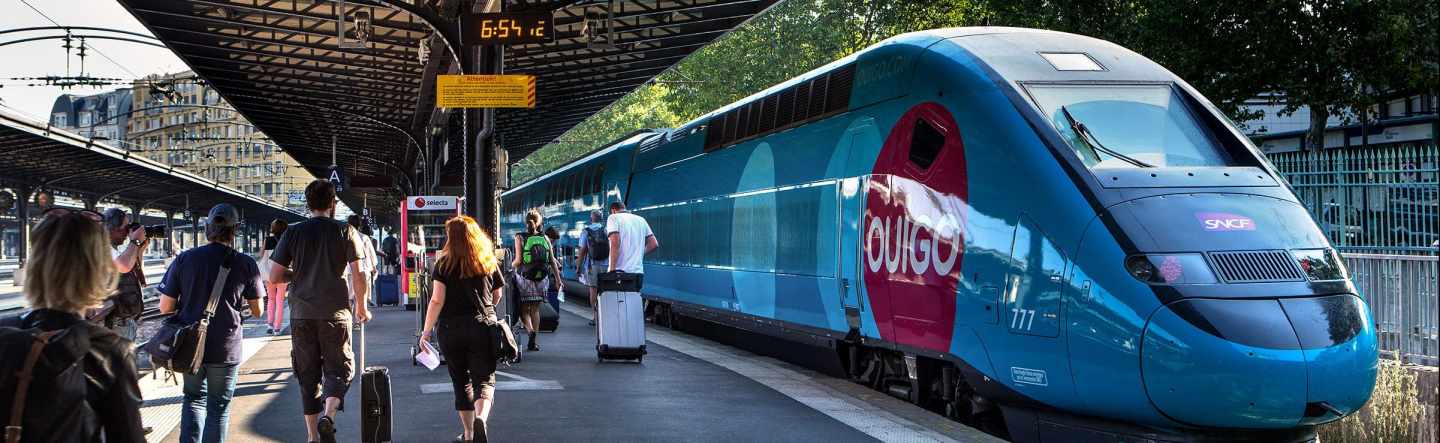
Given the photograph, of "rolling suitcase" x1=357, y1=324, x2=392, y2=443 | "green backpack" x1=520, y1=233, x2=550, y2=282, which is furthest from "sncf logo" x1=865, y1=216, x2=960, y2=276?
"green backpack" x1=520, y1=233, x2=550, y2=282

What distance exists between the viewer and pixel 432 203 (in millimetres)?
23688

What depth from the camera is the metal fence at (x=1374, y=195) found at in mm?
10891

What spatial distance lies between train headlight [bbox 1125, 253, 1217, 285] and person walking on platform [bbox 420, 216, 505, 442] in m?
3.61

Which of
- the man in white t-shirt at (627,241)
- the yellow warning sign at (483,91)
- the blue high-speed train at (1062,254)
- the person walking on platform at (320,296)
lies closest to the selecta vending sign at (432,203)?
the yellow warning sign at (483,91)

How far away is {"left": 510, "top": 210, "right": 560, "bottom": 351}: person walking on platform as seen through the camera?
14984 millimetres

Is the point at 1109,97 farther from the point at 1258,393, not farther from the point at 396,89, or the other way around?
the point at 396,89

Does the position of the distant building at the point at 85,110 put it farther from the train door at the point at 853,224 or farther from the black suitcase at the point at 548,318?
the train door at the point at 853,224

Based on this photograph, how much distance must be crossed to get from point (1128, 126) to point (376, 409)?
4728 mm

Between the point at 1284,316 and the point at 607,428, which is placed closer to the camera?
the point at 1284,316

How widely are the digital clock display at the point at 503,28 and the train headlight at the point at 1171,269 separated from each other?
28.1 feet

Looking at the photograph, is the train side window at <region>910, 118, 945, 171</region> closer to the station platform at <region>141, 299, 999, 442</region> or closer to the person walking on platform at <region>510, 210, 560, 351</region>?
the station platform at <region>141, 299, 999, 442</region>

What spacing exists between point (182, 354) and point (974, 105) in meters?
4.75

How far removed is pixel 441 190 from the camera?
30.7 metres

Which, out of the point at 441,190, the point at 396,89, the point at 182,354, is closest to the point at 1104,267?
the point at 182,354
